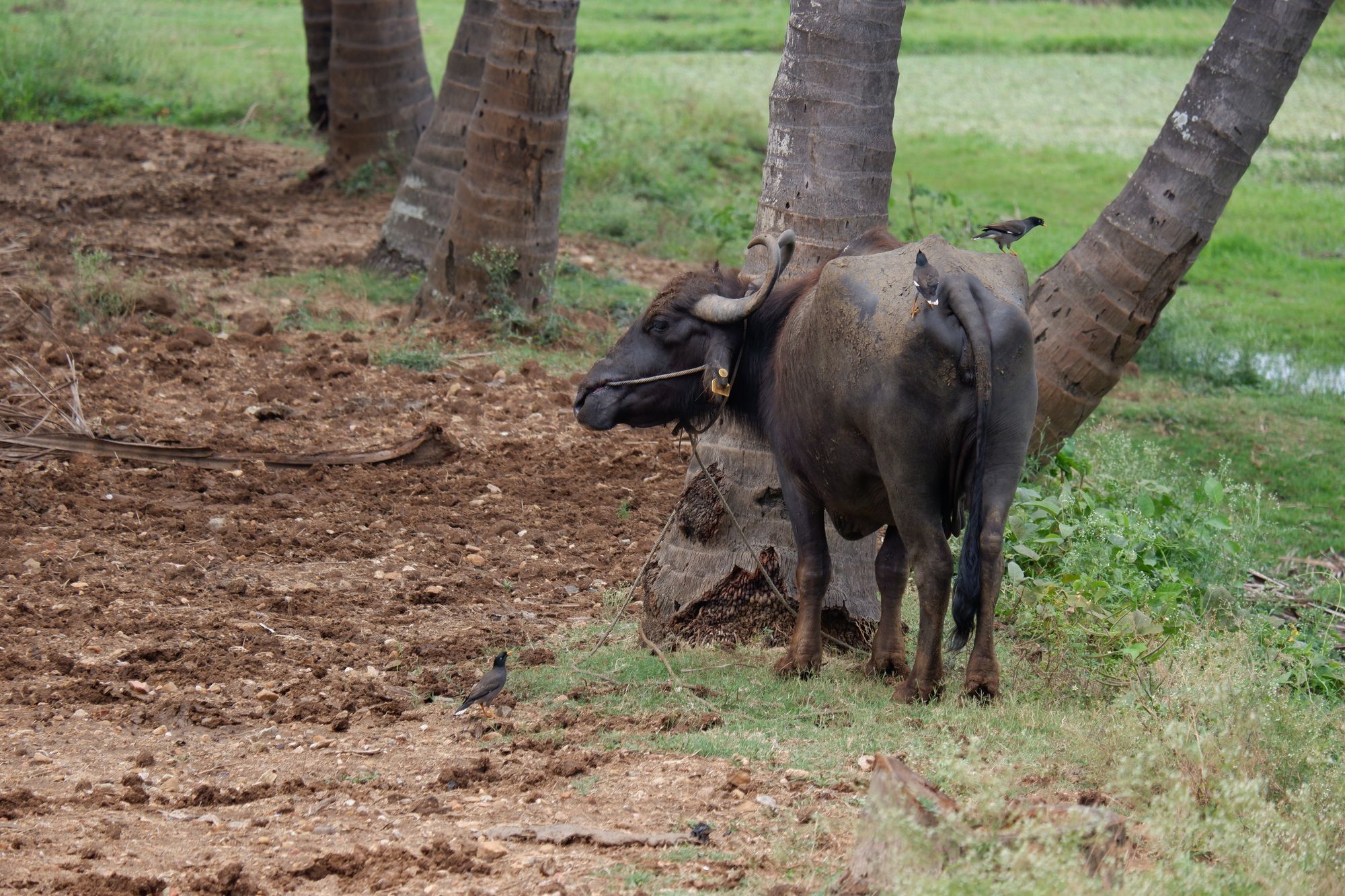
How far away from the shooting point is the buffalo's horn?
529cm

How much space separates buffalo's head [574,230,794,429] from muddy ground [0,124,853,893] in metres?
1.08

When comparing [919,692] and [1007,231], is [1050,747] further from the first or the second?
[1007,231]

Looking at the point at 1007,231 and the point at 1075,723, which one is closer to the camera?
the point at 1075,723

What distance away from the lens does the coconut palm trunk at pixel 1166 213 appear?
713 cm

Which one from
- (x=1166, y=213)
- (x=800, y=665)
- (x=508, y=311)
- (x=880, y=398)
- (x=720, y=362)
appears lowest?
(x=800, y=665)

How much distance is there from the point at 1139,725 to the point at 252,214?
10569 mm

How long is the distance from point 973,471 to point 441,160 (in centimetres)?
744

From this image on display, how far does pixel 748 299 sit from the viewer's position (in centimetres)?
534

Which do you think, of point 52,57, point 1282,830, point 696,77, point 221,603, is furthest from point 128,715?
point 696,77

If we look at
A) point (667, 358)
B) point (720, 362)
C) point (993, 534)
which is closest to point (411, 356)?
point (667, 358)

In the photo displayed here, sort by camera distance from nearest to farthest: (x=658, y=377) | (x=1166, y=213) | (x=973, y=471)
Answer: (x=973, y=471) → (x=658, y=377) → (x=1166, y=213)

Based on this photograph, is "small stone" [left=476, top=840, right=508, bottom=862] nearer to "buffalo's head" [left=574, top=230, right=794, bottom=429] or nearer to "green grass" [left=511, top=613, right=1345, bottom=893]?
"green grass" [left=511, top=613, right=1345, bottom=893]

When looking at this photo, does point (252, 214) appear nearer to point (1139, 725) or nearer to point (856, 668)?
point (856, 668)

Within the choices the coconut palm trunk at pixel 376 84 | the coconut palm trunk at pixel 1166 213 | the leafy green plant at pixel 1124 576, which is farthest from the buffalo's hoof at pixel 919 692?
the coconut palm trunk at pixel 376 84
